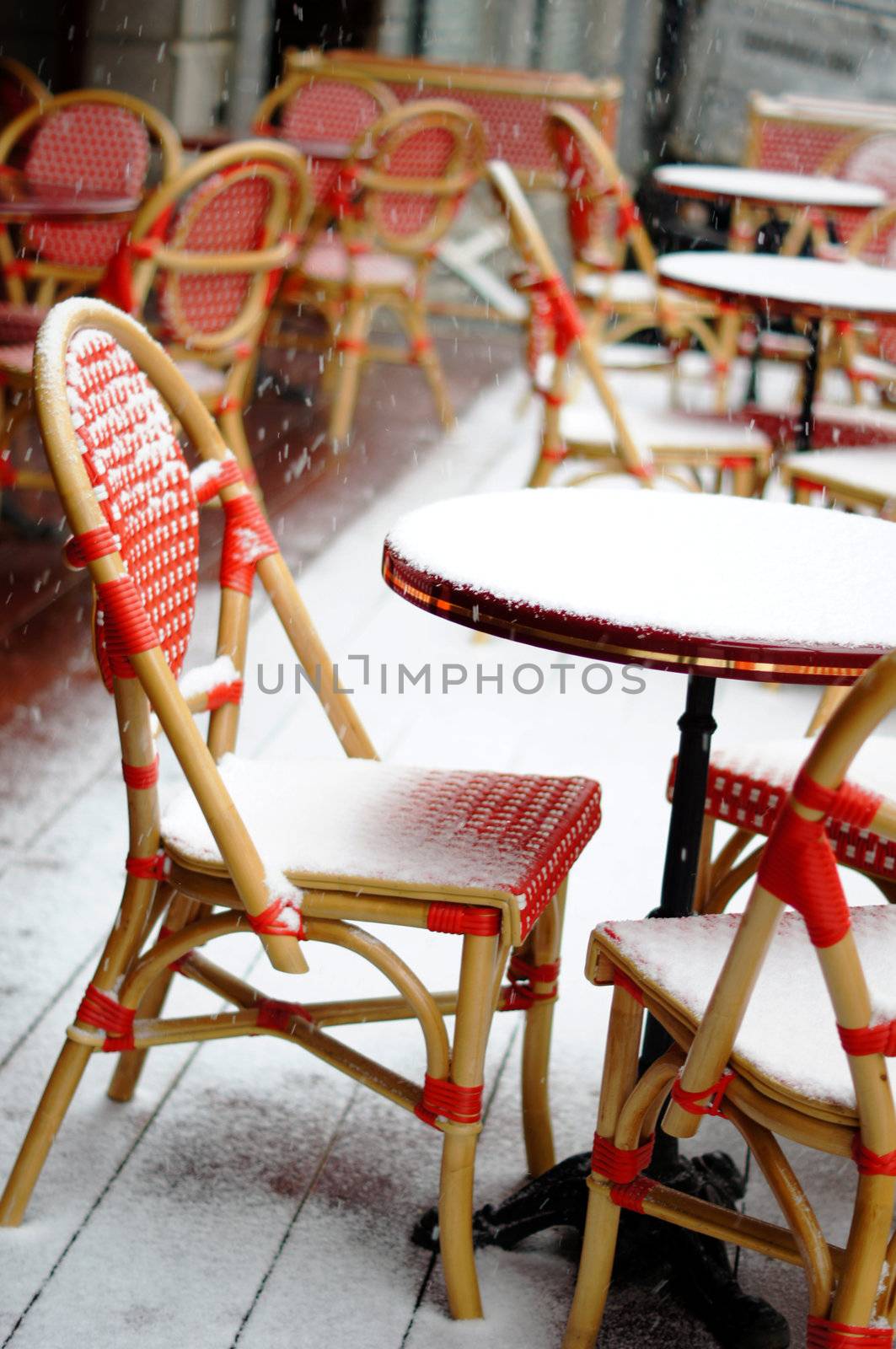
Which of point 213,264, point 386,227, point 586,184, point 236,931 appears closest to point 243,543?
point 236,931

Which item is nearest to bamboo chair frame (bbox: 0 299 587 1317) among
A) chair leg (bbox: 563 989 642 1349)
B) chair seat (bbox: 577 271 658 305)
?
chair leg (bbox: 563 989 642 1349)

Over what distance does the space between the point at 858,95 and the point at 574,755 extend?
5652 mm

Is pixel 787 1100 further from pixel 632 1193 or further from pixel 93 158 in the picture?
pixel 93 158

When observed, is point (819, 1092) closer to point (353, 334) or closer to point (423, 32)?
point (353, 334)

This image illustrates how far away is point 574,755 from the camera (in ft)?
10.3

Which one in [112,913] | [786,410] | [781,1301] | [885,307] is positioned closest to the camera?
[781,1301]

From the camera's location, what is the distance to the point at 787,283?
3.63m

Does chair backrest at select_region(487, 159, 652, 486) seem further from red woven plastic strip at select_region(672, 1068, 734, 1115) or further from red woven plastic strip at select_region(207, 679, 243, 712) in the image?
red woven plastic strip at select_region(672, 1068, 734, 1115)

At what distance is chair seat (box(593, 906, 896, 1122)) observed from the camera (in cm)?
131

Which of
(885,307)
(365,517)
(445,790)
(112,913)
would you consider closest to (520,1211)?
(445,790)

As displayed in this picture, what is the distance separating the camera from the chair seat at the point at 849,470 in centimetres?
322

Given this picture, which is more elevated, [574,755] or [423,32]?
[423,32]

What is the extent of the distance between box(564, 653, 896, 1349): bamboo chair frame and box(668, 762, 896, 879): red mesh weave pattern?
0.38 metres

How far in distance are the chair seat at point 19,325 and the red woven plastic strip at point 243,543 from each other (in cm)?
208
